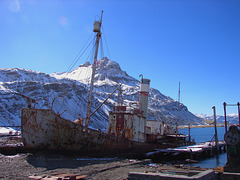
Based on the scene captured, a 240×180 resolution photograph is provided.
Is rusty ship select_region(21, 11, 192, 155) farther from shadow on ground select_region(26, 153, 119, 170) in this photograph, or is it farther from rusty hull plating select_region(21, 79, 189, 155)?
shadow on ground select_region(26, 153, 119, 170)

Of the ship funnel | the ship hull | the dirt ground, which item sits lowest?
the dirt ground

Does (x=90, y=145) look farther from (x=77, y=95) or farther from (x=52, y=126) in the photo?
(x=77, y=95)

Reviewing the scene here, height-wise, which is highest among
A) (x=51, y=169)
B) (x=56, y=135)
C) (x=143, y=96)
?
(x=143, y=96)

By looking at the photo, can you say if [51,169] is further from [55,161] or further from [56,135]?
[56,135]

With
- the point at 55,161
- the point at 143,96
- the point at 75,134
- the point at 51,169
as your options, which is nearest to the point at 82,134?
the point at 75,134

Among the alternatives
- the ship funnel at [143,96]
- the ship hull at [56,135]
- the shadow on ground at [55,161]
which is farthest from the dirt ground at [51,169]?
the ship funnel at [143,96]

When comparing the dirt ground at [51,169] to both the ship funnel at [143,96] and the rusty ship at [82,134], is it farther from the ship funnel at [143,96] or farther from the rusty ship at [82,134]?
the ship funnel at [143,96]

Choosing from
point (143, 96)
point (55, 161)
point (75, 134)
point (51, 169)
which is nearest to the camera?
point (51, 169)

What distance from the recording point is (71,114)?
15362 cm

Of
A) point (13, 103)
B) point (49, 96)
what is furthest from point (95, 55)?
point (49, 96)

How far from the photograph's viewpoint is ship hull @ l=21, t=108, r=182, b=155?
22938 millimetres

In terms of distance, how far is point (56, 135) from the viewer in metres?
23.6

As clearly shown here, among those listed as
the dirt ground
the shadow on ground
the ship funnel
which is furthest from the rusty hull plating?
the ship funnel

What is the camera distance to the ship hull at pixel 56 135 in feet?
75.3
